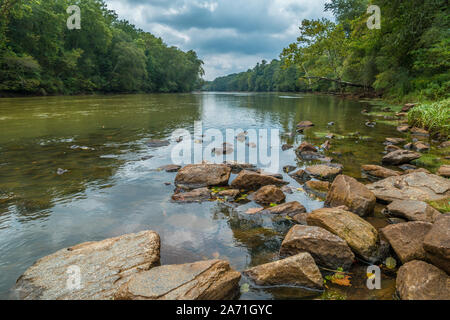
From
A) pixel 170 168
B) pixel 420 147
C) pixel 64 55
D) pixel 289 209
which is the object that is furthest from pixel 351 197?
pixel 64 55

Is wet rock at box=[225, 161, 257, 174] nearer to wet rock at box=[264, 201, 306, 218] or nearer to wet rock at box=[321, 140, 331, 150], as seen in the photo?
wet rock at box=[264, 201, 306, 218]

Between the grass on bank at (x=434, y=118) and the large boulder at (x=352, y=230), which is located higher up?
the grass on bank at (x=434, y=118)

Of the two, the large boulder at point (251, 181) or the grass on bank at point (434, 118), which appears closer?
the large boulder at point (251, 181)

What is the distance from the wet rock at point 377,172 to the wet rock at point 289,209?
2.97m

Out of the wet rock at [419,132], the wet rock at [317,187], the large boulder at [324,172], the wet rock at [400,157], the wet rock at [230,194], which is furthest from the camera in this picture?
the wet rock at [419,132]

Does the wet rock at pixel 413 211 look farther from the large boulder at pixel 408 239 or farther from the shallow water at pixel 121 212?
the large boulder at pixel 408 239

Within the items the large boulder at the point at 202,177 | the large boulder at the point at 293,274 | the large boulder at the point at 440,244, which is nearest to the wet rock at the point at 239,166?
the large boulder at the point at 202,177

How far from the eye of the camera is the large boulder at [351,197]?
4.63 metres

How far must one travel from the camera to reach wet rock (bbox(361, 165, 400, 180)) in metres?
6.45

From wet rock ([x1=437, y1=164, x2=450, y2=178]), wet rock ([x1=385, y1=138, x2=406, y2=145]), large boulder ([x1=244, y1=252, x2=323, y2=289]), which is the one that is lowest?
large boulder ([x1=244, y1=252, x2=323, y2=289])

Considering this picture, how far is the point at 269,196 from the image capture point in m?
5.36

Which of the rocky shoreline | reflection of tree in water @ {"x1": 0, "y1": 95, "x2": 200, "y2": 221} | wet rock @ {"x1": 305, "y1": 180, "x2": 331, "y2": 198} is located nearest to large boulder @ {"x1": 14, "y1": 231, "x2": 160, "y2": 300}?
the rocky shoreline

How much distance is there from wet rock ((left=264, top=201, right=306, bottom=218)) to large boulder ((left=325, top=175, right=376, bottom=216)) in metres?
0.69
